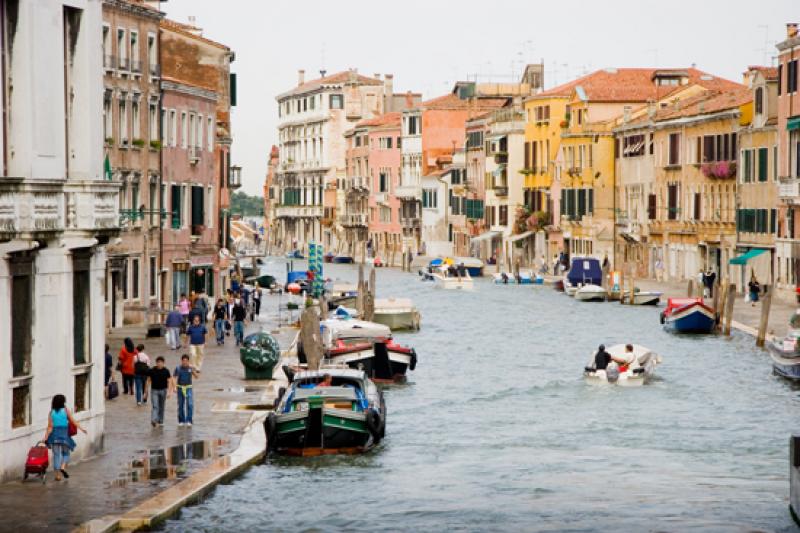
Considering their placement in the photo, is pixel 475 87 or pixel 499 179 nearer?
pixel 499 179

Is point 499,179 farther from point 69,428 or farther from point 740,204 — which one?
point 69,428

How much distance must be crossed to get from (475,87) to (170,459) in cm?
9912

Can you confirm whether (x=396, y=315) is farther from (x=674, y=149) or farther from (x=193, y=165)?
(x=674, y=149)

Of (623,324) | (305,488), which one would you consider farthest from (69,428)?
(623,324)

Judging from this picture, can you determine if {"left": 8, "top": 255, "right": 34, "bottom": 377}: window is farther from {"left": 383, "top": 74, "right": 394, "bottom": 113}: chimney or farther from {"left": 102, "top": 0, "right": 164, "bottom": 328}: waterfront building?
{"left": 383, "top": 74, "right": 394, "bottom": 113}: chimney

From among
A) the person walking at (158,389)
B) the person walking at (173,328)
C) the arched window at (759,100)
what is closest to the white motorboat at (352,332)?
the person walking at (173,328)

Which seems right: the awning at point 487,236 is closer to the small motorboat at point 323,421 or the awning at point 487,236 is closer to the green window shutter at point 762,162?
the green window shutter at point 762,162

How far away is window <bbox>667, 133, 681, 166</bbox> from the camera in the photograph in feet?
249

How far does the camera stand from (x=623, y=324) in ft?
181

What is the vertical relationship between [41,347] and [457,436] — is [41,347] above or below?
above

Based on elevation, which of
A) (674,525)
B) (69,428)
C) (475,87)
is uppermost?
(475,87)

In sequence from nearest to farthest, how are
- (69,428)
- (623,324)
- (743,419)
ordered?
(69,428), (743,419), (623,324)

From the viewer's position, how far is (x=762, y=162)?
2506 inches

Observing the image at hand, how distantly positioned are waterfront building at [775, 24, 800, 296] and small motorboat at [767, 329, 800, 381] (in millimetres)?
19354
